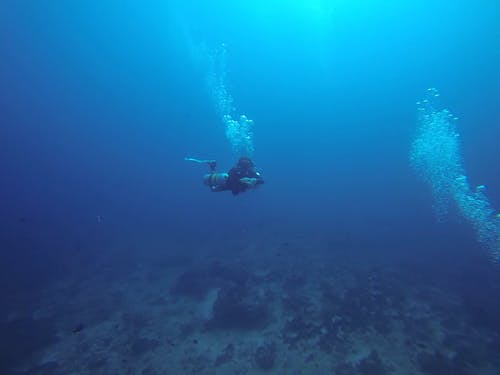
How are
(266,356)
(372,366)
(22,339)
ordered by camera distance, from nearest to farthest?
(372,366), (266,356), (22,339)

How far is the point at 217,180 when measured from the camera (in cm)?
802

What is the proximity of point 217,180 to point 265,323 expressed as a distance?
15.9ft

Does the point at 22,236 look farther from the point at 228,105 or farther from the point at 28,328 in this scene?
the point at 228,105

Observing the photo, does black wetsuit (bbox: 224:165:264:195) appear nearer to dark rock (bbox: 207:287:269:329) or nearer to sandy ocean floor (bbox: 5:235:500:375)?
sandy ocean floor (bbox: 5:235:500:375)

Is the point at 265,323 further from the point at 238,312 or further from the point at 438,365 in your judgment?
the point at 438,365

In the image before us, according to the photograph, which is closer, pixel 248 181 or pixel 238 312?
pixel 248 181

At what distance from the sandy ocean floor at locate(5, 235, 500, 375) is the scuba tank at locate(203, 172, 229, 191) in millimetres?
4474

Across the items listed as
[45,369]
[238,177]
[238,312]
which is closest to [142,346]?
[45,369]

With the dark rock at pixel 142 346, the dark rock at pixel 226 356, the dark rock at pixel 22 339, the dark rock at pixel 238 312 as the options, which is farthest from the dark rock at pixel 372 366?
the dark rock at pixel 22 339

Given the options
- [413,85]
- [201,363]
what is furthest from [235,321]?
[413,85]

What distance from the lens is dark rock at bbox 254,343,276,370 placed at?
27.6 ft

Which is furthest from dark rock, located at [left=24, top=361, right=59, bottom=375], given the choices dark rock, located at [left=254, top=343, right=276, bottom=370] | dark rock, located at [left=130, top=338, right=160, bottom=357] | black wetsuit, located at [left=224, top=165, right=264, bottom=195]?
black wetsuit, located at [left=224, top=165, right=264, bottom=195]

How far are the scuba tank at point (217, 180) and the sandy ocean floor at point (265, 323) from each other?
14.7ft

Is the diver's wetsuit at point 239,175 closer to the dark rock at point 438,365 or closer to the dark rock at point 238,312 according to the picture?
the dark rock at point 238,312
